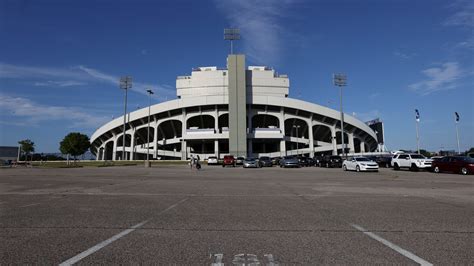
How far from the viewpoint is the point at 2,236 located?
613 cm

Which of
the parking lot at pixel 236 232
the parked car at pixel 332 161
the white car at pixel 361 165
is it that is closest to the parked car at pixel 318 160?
the parked car at pixel 332 161

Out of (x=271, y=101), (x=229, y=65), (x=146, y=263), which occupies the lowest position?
(x=146, y=263)

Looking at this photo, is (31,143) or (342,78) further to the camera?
(31,143)

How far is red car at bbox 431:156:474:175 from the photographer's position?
2764 cm

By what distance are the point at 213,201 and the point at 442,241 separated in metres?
6.61

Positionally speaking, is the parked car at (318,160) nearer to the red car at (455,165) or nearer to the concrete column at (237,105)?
the red car at (455,165)

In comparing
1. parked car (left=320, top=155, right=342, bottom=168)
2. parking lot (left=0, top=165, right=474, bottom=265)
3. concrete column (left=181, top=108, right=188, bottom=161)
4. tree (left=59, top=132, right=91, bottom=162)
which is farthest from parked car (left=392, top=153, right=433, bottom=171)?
tree (left=59, top=132, right=91, bottom=162)

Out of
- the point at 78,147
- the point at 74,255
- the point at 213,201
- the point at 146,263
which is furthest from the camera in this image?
the point at 78,147

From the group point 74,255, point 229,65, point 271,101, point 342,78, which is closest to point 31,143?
point 229,65

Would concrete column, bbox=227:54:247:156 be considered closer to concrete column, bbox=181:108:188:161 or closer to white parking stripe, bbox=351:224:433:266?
concrete column, bbox=181:108:188:161

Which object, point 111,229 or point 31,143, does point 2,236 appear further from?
point 31,143

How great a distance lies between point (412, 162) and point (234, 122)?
4823 cm

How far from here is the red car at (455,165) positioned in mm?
27641

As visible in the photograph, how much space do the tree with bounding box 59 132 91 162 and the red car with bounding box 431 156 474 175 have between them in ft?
205
